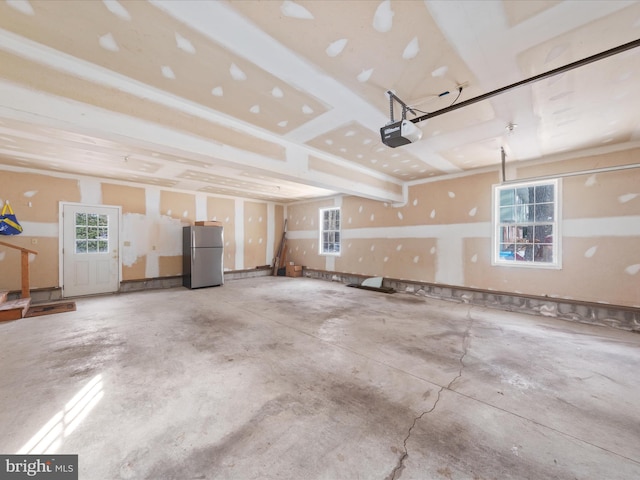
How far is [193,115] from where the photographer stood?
2867 mm

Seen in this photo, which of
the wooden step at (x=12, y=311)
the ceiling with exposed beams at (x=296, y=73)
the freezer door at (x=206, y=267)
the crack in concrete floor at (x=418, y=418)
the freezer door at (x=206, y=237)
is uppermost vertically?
the ceiling with exposed beams at (x=296, y=73)

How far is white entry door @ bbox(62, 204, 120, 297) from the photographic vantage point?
18.1ft

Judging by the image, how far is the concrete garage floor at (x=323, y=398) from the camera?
1.49 metres

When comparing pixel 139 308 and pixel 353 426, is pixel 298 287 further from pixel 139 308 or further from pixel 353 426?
pixel 353 426

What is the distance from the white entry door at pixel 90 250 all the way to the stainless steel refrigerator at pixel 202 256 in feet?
4.90

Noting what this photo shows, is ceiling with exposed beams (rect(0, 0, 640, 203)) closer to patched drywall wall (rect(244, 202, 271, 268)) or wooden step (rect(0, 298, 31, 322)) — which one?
wooden step (rect(0, 298, 31, 322))

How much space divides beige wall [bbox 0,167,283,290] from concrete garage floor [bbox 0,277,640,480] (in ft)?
6.92

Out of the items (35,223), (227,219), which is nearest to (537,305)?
(227,219)

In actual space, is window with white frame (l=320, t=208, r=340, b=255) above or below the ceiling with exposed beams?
below

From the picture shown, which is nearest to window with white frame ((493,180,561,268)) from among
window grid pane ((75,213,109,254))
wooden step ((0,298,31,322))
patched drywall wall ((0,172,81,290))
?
wooden step ((0,298,31,322))

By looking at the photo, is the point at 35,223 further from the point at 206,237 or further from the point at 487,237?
the point at 487,237

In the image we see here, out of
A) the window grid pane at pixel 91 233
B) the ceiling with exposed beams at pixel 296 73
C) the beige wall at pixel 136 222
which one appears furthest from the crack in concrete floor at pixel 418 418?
the window grid pane at pixel 91 233

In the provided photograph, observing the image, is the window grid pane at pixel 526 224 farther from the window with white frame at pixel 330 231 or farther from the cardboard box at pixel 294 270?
the cardboard box at pixel 294 270

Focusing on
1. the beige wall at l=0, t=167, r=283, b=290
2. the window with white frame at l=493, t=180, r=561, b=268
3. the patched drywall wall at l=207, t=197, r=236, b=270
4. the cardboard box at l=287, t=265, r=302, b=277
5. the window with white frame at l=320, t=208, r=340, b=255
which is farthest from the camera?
the cardboard box at l=287, t=265, r=302, b=277
